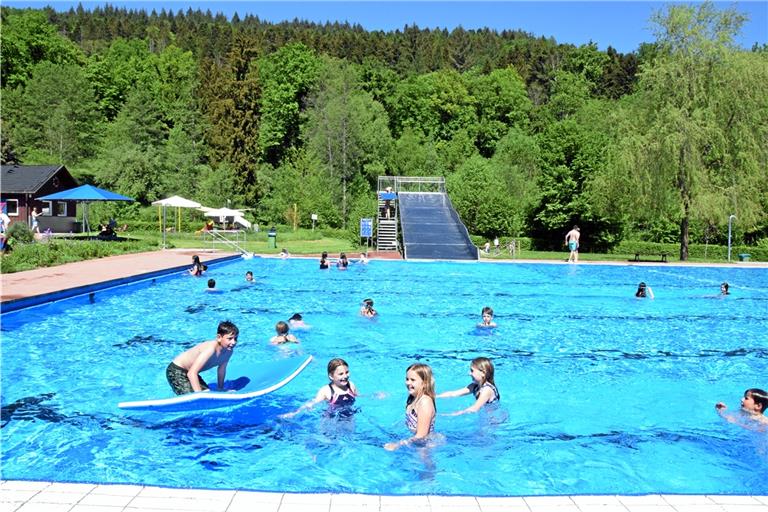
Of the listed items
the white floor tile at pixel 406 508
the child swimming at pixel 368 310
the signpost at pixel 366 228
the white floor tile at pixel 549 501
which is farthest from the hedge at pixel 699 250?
the white floor tile at pixel 406 508

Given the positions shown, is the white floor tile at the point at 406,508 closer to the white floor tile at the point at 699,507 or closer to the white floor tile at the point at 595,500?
the white floor tile at the point at 595,500

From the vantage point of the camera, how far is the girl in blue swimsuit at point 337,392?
7286 millimetres

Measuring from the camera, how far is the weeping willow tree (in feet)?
98.3

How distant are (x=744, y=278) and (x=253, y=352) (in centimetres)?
2051

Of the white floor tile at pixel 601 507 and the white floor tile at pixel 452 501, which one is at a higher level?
the white floor tile at pixel 601 507

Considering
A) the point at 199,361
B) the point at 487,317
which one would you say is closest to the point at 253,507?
the point at 199,361

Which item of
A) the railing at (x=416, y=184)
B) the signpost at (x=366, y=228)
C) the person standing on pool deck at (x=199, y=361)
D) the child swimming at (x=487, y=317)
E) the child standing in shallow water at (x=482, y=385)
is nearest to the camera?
the person standing on pool deck at (x=199, y=361)

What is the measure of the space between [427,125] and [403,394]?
62663 millimetres

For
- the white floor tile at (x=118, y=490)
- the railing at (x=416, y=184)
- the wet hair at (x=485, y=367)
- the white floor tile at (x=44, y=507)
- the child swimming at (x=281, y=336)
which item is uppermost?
the railing at (x=416, y=184)

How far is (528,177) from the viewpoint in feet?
172

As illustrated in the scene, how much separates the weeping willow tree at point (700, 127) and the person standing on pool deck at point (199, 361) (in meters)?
27.5

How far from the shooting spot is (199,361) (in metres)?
6.99

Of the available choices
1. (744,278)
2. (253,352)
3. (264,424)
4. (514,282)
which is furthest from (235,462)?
(744,278)

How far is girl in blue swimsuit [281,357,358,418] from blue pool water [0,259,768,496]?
0.15 metres
